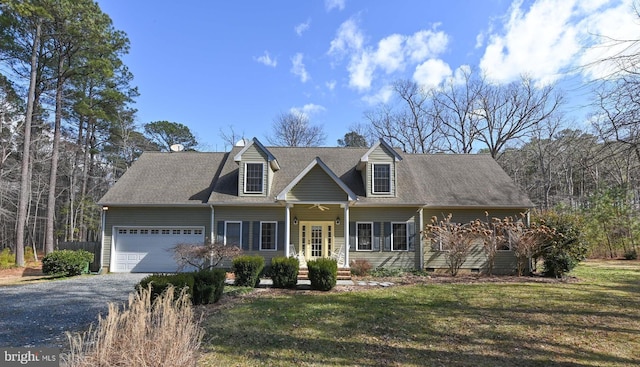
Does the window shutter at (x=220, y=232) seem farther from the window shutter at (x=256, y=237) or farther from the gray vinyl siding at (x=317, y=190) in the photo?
the gray vinyl siding at (x=317, y=190)

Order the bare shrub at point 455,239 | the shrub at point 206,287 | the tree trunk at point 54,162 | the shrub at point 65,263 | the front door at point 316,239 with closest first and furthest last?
the shrub at point 206,287, the bare shrub at point 455,239, the shrub at point 65,263, the front door at point 316,239, the tree trunk at point 54,162

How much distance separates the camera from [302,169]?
1694cm

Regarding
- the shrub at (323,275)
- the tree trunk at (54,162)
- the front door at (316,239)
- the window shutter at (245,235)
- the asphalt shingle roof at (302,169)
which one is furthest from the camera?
the tree trunk at (54,162)

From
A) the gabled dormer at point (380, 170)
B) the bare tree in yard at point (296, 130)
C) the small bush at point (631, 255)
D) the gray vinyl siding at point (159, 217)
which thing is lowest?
the small bush at point (631, 255)

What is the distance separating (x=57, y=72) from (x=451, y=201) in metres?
23.2

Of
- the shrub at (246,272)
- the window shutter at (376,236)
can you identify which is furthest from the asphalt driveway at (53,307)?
the window shutter at (376,236)

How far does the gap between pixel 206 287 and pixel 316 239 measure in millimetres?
7519

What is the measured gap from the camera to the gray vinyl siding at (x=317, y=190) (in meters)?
14.0

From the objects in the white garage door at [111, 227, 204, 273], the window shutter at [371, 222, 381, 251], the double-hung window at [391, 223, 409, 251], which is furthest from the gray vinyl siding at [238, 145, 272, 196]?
the double-hung window at [391, 223, 409, 251]

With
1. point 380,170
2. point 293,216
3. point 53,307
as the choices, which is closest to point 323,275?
point 293,216

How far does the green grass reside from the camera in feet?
16.5

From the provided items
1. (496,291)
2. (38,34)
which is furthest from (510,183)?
(38,34)

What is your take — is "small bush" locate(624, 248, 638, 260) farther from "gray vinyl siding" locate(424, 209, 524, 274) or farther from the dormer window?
the dormer window

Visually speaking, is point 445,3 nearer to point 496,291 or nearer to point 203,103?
point 496,291
